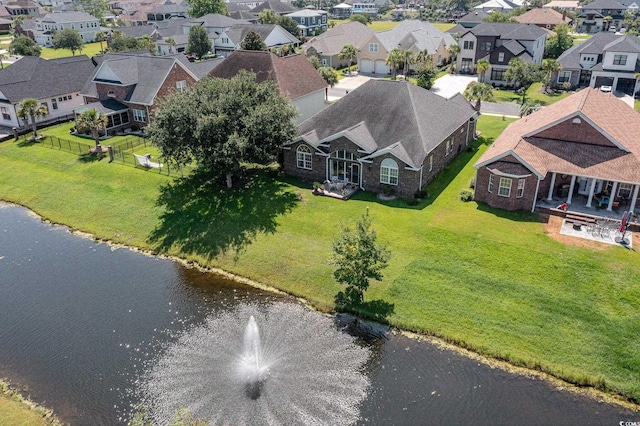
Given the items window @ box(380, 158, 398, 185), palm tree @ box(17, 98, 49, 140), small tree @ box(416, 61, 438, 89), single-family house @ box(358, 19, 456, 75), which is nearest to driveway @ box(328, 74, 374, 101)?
single-family house @ box(358, 19, 456, 75)

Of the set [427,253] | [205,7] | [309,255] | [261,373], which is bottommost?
[261,373]

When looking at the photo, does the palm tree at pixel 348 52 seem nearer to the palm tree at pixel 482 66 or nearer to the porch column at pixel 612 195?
the palm tree at pixel 482 66

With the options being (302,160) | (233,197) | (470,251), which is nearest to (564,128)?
(470,251)

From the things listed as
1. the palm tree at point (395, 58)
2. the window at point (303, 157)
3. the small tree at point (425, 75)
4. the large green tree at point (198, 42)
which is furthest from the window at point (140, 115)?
the large green tree at point (198, 42)

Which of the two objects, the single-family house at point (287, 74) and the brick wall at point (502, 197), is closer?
the brick wall at point (502, 197)

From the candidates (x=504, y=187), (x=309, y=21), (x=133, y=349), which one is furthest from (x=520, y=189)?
(x=309, y=21)

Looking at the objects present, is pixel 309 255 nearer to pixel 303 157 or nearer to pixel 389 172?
pixel 389 172
